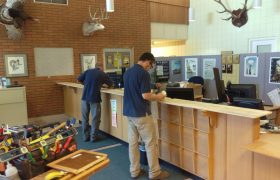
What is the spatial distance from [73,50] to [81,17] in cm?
102

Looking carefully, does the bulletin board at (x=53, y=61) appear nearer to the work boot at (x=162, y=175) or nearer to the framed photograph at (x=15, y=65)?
the framed photograph at (x=15, y=65)

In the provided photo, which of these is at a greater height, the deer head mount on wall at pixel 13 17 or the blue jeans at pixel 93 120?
the deer head mount on wall at pixel 13 17

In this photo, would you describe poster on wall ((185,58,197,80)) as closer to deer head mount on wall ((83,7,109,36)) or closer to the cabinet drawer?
deer head mount on wall ((83,7,109,36))

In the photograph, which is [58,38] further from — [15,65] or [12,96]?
[12,96]

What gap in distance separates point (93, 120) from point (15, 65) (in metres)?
2.88

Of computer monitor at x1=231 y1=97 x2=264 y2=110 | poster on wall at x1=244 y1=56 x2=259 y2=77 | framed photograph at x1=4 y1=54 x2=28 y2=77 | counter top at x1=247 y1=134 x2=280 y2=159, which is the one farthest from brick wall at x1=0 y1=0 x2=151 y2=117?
counter top at x1=247 y1=134 x2=280 y2=159

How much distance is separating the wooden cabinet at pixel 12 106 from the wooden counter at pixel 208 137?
363 centimetres

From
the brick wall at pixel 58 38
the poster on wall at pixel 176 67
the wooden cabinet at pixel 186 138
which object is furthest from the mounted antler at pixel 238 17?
the wooden cabinet at pixel 186 138

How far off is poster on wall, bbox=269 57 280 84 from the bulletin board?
5.41 m

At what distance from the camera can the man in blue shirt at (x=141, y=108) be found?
3238 millimetres

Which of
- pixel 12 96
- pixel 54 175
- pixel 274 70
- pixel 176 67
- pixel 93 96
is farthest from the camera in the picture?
pixel 176 67

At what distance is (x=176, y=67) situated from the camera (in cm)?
909

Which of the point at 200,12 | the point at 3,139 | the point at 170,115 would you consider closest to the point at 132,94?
the point at 170,115

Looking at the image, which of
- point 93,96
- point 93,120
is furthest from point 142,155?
point 93,96
